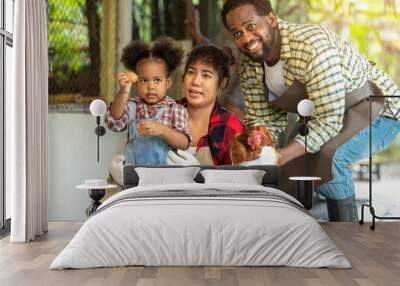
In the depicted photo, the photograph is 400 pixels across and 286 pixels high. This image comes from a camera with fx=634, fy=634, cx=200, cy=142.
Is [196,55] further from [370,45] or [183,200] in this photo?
[183,200]

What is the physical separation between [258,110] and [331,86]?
0.90 metres

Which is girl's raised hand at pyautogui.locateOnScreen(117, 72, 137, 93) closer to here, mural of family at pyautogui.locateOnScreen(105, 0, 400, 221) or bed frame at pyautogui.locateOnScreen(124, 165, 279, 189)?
mural of family at pyautogui.locateOnScreen(105, 0, 400, 221)

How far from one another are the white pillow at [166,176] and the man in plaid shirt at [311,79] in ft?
3.48

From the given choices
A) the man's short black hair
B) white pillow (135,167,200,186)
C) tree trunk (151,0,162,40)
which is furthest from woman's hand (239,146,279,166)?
tree trunk (151,0,162,40)

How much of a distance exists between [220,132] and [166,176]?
992mm

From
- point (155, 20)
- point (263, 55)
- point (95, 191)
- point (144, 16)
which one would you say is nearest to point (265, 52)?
point (263, 55)

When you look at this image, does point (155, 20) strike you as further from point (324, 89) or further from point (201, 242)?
point (201, 242)

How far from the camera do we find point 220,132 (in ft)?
25.0

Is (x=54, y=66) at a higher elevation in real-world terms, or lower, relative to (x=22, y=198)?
higher

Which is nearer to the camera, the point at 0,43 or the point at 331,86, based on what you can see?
the point at 0,43

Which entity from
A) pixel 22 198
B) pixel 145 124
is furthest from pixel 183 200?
pixel 145 124

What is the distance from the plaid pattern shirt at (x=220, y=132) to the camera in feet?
24.9

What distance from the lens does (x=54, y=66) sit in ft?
25.7

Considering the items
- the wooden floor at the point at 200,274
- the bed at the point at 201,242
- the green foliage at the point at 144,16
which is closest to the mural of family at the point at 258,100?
the green foliage at the point at 144,16
